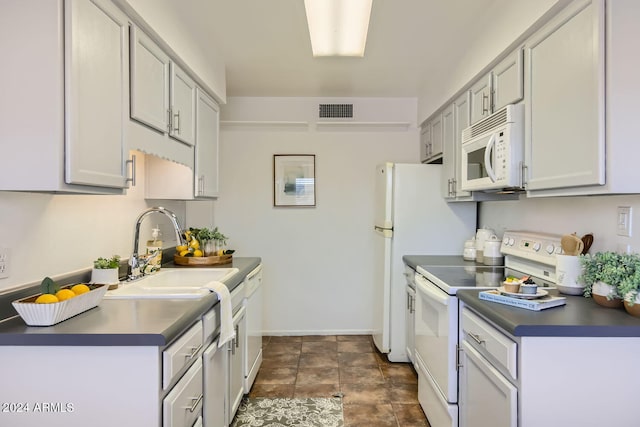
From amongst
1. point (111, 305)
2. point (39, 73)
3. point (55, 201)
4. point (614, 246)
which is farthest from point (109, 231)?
point (614, 246)

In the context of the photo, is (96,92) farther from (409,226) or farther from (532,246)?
(409,226)

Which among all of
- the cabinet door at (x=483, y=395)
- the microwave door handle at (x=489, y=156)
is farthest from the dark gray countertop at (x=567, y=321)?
the microwave door handle at (x=489, y=156)

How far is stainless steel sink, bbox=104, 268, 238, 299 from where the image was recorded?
68.2 inches

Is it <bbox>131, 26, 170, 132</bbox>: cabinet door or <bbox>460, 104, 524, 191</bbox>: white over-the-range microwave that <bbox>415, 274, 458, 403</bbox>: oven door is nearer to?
<bbox>460, 104, 524, 191</bbox>: white over-the-range microwave

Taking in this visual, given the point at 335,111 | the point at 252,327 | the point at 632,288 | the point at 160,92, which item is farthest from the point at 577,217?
the point at 335,111

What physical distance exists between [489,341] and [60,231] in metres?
1.89

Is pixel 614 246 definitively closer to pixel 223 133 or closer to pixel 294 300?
pixel 294 300

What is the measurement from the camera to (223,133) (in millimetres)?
3945

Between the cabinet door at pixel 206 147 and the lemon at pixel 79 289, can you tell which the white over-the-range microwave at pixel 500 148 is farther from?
the lemon at pixel 79 289

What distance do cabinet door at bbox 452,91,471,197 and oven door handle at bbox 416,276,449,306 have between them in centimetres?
72

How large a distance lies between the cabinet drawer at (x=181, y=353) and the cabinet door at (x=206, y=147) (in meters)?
1.18

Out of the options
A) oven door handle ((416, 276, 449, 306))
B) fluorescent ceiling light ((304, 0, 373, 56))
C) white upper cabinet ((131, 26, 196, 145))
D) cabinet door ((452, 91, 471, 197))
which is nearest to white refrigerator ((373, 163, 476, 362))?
cabinet door ((452, 91, 471, 197))

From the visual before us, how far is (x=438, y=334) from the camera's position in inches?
86.7

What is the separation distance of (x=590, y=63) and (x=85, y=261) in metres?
2.33
